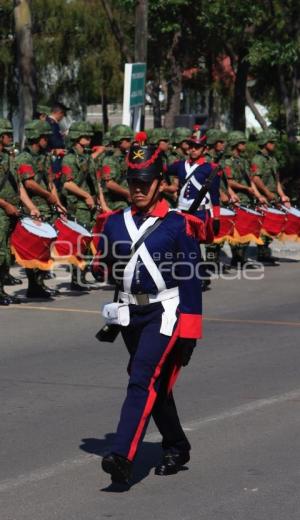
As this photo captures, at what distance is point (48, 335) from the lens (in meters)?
13.1

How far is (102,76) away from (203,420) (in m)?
46.0

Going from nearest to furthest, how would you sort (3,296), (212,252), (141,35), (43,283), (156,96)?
(3,296) < (43,283) < (212,252) < (141,35) < (156,96)

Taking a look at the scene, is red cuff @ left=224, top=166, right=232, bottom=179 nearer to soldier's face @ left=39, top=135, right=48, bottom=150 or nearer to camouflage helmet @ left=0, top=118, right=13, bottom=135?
soldier's face @ left=39, top=135, right=48, bottom=150

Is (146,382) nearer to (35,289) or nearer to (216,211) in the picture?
(35,289)

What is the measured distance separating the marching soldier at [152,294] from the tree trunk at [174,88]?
33237 mm

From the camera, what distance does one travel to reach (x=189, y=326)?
Result: 7324mm

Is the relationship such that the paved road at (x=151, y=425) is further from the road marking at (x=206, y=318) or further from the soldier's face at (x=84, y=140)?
the soldier's face at (x=84, y=140)

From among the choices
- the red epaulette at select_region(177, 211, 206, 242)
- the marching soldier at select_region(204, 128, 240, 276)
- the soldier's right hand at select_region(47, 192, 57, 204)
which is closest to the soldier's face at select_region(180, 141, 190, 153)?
the marching soldier at select_region(204, 128, 240, 276)

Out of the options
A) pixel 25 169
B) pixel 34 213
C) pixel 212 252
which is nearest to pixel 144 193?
pixel 34 213

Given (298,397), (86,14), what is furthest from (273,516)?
(86,14)

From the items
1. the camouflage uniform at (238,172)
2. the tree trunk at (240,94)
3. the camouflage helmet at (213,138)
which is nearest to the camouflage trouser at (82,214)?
the camouflage helmet at (213,138)

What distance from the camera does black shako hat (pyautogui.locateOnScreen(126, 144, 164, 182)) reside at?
7.39 metres

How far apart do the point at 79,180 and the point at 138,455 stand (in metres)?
8.76

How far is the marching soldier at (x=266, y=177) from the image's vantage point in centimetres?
1952
